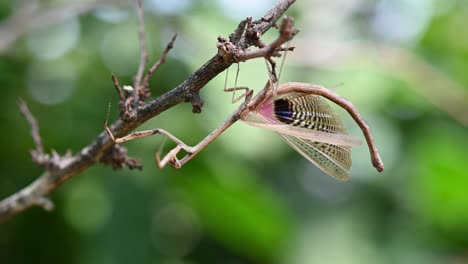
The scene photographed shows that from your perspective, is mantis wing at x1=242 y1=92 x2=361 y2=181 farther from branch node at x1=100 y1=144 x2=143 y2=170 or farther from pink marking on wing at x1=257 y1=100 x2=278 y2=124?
branch node at x1=100 y1=144 x2=143 y2=170

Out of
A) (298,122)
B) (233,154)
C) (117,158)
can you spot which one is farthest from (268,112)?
(233,154)

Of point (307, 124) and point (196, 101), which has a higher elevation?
point (196, 101)

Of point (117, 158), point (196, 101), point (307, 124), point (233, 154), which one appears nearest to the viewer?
point (196, 101)

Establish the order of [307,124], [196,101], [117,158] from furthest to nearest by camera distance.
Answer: [307,124] → [117,158] → [196,101]

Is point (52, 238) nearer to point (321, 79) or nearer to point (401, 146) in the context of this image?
point (321, 79)

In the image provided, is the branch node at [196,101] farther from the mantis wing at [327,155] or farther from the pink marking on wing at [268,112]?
Result: the mantis wing at [327,155]

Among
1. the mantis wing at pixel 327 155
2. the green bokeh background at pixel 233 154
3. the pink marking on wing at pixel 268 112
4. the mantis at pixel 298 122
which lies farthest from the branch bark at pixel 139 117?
the green bokeh background at pixel 233 154

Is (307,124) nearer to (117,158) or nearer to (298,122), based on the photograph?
(298,122)
